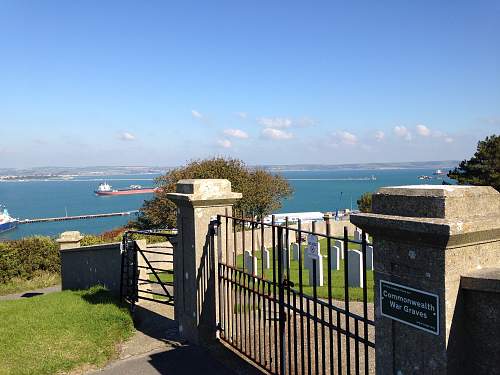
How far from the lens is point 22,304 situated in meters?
10.4

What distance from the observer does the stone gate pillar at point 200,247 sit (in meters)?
7.36

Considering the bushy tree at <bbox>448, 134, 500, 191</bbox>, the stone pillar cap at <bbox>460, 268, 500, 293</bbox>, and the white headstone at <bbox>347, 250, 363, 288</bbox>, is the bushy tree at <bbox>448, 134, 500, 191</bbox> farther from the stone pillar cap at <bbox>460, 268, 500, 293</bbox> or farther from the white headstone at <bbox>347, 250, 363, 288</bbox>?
the stone pillar cap at <bbox>460, 268, 500, 293</bbox>

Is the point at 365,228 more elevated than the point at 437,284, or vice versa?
the point at 365,228

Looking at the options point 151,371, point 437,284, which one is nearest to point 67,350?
point 151,371

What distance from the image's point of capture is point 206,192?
732 cm

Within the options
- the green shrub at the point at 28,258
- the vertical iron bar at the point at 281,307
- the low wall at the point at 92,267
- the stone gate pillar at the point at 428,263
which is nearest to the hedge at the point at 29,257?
the green shrub at the point at 28,258

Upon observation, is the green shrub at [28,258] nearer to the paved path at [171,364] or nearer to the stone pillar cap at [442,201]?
the paved path at [171,364]

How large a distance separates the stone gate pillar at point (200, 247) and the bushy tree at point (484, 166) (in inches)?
1166

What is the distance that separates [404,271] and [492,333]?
0.69 meters

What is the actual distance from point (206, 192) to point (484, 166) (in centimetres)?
3197

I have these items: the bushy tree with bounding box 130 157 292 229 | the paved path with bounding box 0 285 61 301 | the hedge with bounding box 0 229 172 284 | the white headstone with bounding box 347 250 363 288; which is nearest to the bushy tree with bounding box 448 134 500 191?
the bushy tree with bounding box 130 157 292 229

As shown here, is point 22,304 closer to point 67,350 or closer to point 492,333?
point 67,350

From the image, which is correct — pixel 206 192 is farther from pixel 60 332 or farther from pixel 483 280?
pixel 483 280

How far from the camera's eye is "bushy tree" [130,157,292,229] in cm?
2844
